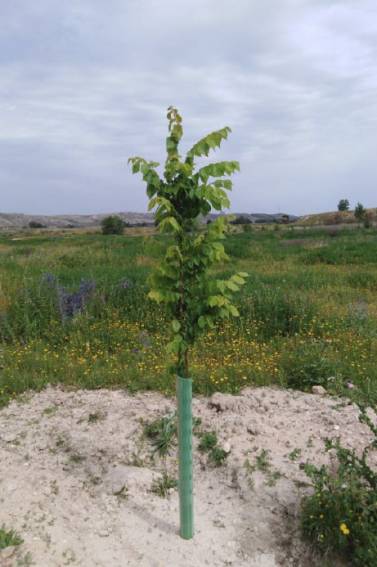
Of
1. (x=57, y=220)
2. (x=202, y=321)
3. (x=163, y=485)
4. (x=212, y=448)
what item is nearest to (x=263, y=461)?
(x=212, y=448)

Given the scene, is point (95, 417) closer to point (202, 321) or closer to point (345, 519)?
point (202, 321)

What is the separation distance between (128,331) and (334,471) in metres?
3.81

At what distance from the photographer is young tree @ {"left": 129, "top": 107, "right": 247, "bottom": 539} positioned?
265 cm

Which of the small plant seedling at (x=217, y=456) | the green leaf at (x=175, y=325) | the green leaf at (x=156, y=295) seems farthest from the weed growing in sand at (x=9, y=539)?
the green leaf at (x=156, y=295)

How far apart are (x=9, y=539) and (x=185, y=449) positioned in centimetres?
119

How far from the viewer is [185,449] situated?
2.97 m

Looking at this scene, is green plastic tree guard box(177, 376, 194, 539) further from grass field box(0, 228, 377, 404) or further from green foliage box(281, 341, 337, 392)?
green foliage box(281, 341, 337, 392)

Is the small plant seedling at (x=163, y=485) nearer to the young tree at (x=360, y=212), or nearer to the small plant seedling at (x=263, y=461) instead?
the small plant seedling at (x=263, y=461)

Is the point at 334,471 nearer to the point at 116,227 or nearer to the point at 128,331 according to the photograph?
the point at 128,331

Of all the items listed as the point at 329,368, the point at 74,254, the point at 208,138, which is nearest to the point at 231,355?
the point at 329,368

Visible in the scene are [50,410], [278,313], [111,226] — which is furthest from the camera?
[111,226]

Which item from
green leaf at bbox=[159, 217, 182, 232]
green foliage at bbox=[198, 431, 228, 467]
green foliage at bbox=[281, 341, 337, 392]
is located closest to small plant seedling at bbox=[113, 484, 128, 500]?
green foliage at bbox=[198, 431, 228, 467]

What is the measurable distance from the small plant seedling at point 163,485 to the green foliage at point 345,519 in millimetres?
978

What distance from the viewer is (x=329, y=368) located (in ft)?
17.2
